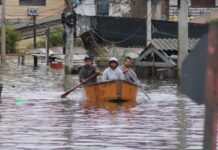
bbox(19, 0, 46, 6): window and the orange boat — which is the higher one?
bbox(19, 0, 46, 6): window

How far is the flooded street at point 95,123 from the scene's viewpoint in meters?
13.5

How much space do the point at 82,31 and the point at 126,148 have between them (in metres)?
35.2

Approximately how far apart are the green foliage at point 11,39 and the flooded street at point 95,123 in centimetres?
3218

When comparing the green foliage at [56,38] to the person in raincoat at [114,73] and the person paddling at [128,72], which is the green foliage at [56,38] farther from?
the person in raincoat at [114,73]

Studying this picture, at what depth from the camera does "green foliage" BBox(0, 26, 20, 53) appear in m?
59.9

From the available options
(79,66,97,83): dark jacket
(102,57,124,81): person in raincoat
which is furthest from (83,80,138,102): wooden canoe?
(79,66,97,83): dark jacket

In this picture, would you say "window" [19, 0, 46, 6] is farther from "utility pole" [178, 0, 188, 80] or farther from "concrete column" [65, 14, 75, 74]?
"utility pole" [178, 0, 188, 80]

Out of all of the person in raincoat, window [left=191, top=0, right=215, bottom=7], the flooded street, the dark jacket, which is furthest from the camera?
window [left=191, top=0, right=215, bottom=7]

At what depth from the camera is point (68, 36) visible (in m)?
41.6

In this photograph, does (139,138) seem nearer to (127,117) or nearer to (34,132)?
(34,132)

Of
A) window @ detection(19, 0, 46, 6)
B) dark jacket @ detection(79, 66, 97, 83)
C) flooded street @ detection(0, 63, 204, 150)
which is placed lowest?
flooded street @ detection(0, 63, 204, 150)

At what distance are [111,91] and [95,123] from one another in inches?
250

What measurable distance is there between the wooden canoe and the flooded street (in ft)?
1.47

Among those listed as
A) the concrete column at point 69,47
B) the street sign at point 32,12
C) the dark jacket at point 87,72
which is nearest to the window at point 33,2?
the street sign at point 32,12
